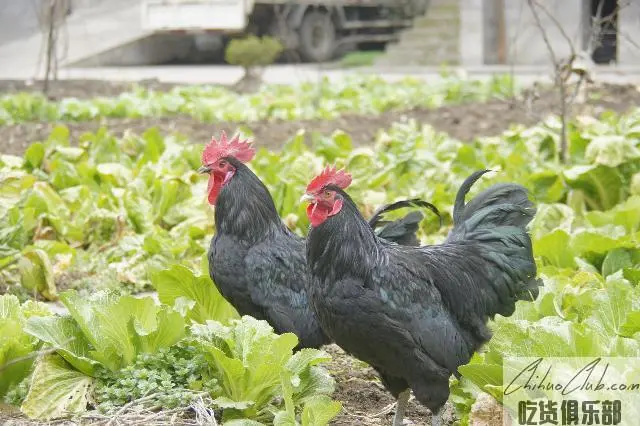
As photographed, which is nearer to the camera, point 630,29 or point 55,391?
point 55,391

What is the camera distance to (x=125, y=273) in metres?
6.59

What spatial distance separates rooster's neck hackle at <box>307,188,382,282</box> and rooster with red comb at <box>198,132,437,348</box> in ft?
1.76

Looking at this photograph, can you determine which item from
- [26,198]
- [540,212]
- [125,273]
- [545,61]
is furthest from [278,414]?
[545,61]

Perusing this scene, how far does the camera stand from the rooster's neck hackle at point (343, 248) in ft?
13.3

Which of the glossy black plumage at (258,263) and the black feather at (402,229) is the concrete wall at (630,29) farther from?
the glossy black plumage at (258,263)

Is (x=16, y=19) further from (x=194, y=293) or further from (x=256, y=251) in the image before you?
(x=256, y=251)

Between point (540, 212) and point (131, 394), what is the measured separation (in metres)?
3.61

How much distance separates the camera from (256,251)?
15.9 feet

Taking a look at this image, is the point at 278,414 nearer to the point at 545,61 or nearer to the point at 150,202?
the point at 150,202

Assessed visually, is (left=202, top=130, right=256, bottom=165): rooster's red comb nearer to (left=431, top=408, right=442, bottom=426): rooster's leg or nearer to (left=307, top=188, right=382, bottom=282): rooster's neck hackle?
(left=307, top=188, right=382, bottom=282): rooster's neck hackle

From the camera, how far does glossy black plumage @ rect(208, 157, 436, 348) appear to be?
4.75 m
